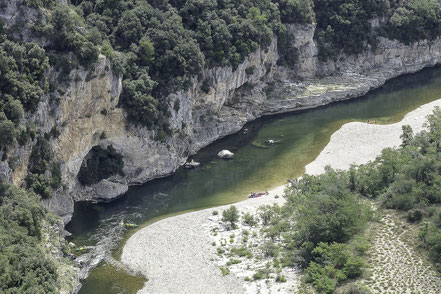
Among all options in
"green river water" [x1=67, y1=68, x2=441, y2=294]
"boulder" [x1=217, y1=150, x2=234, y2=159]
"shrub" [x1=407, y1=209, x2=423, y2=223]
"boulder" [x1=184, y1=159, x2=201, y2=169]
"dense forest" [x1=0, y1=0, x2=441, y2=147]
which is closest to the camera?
"shrub" [x1=407, y1=209, x2=423, y2=223]

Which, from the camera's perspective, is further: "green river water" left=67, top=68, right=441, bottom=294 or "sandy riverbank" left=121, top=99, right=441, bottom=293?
"green river water" left=67, top=68, right=441, bottom=294

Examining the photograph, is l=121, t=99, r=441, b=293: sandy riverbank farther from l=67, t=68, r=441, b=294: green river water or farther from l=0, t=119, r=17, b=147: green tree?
l=0, t=119, r=17, b=147: green tree

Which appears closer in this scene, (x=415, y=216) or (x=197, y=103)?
(x=415, y=216)

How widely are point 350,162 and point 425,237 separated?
24955 millimetres

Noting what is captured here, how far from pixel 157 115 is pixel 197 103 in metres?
11.6

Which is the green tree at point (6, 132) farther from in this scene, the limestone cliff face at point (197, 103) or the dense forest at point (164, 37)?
the limestone cliff face at point (197, 103)

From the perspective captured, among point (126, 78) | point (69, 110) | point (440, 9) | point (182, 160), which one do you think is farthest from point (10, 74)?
point (440, 9)

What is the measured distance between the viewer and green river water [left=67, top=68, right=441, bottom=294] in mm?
65562

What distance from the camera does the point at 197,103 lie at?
8862cm

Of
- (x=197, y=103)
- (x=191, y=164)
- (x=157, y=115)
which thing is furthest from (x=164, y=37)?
(x=191, y=164)

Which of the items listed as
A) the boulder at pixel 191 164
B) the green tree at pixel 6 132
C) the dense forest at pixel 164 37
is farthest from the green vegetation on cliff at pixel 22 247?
the boulder at pixel 191 164

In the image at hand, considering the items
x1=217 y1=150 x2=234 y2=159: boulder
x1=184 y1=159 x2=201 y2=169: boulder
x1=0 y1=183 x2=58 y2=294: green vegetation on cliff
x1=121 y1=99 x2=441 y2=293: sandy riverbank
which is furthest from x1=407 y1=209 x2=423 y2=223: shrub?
x1=0 y1=183 x2=58 y2=294: green vegetation on cliff

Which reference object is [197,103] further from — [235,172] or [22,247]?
[22,247]

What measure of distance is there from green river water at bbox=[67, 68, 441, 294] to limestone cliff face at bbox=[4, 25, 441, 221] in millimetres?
1887
